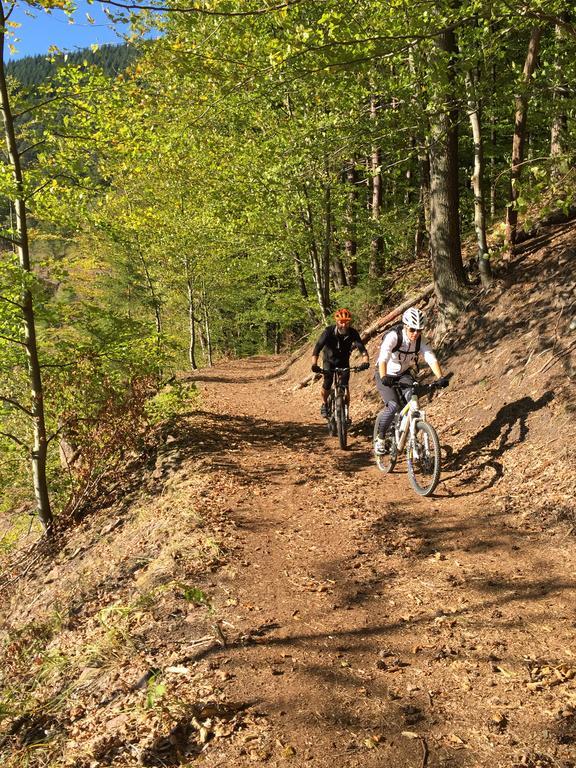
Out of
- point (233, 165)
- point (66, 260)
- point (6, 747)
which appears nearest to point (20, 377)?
point (66, 260)

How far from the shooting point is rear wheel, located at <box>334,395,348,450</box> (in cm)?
942

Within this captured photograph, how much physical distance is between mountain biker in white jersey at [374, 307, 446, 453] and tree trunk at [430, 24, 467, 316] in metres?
3.85

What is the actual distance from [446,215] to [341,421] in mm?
4839

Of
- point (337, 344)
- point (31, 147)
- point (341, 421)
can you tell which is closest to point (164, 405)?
point (341, 421)

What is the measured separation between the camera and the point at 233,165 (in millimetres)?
14609

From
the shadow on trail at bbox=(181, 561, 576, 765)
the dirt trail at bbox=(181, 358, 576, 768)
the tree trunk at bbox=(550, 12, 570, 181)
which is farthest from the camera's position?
the tree trunk at bbox=(550, 12, 570, 181)

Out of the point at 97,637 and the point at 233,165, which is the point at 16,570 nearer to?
the point at 97,637

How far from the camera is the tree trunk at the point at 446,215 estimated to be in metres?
10.0

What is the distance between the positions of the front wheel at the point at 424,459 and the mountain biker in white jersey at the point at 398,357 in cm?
77

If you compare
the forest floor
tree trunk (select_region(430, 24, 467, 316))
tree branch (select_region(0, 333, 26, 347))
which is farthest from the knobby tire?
tree branch (select_region(0, 333, 26, 347))

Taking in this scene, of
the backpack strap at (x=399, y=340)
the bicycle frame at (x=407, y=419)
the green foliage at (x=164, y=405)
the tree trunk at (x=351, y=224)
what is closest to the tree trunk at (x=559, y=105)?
the backpack strap at (x=399, y=340)

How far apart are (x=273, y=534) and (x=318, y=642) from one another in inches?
86.0

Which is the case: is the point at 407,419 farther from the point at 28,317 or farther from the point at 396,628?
the point at 28,317

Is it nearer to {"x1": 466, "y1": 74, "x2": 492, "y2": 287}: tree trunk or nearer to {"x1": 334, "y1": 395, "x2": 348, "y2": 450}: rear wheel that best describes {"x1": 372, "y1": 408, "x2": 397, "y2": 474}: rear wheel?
{"x1": 334, "y1": 395, "x2": 348, "y2": 450}: rear wheel
